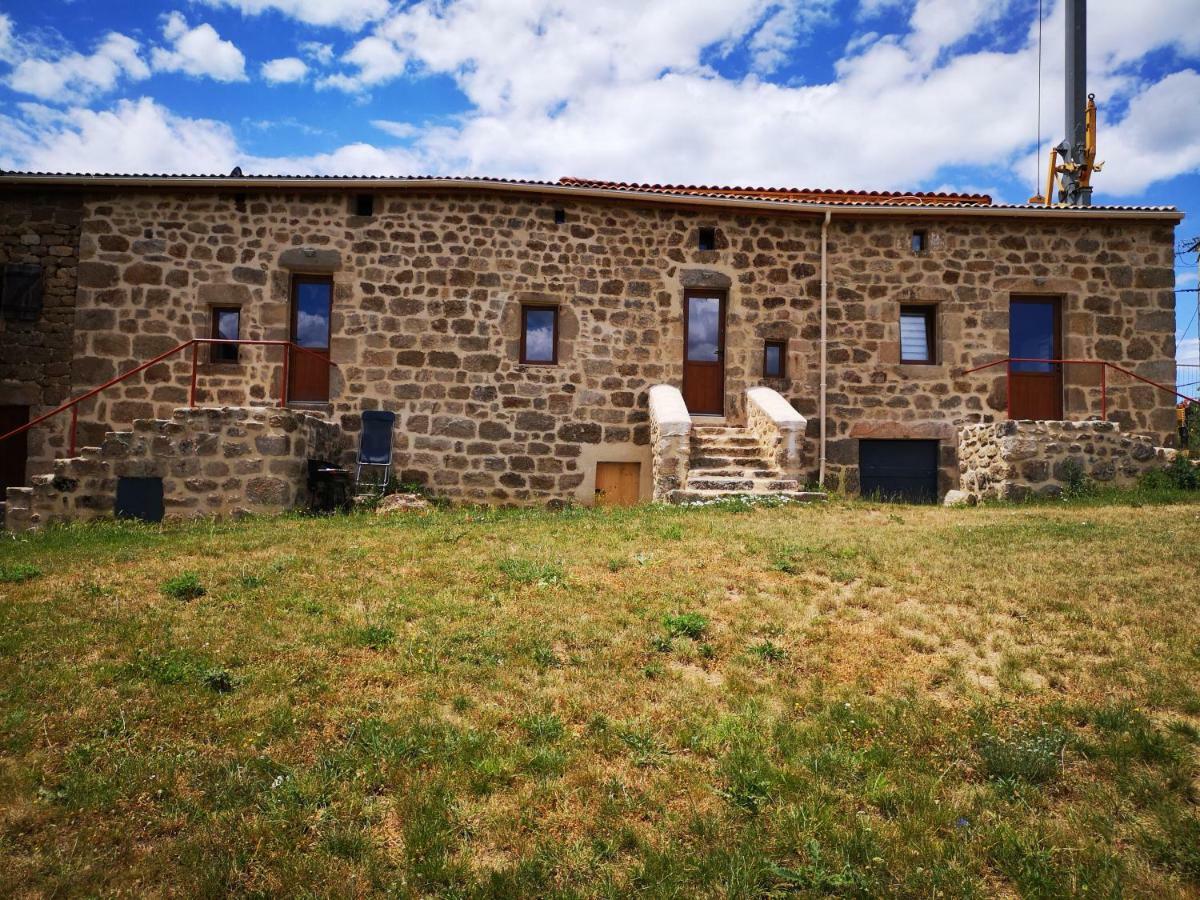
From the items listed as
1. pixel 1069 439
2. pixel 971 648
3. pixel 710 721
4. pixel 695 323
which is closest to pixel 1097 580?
pixel 971 648

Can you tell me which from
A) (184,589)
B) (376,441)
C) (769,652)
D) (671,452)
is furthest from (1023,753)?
(376,441)

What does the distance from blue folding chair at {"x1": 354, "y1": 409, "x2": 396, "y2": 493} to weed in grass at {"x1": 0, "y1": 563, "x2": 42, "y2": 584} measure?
192 inches

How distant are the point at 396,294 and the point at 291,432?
306 centimetres

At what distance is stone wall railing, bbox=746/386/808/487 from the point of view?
9.62 m

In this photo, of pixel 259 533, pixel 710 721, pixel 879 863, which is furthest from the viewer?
pixel 259 533

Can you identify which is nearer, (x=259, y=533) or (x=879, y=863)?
Result: (x=879, y=863)

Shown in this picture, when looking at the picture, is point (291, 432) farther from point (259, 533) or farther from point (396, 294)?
point (396, 294)

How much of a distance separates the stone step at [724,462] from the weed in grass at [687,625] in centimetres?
527

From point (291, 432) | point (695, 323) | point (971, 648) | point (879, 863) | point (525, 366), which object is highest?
point (695, 323)

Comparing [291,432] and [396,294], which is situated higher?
[396,294]

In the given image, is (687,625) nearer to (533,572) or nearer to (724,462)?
(533,572)

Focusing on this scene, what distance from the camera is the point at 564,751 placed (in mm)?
3277

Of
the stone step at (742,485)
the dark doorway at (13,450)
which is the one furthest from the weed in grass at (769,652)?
the dark doorway at (13,450)

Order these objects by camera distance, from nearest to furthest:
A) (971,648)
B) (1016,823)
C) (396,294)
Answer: (1016,823) → (971,648) → (396,294)
